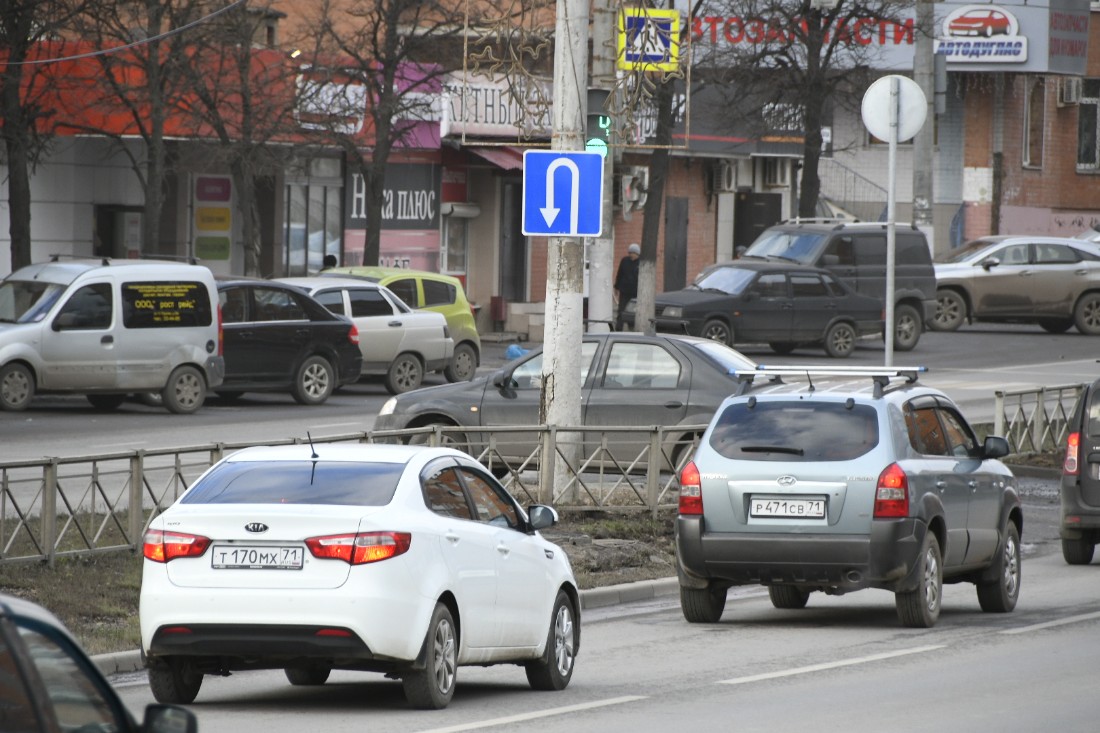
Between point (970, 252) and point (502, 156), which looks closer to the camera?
point (502, 156)

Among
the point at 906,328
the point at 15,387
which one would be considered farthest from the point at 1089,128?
the point at 15,387

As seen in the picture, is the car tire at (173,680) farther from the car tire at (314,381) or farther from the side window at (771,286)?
the side window at (771,286)

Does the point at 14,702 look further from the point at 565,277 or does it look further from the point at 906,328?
the point at 906,328

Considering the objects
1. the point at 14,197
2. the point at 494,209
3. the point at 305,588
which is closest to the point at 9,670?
the point at 305,588

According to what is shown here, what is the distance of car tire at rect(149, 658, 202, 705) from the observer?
364 inches

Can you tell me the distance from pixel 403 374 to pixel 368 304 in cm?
117

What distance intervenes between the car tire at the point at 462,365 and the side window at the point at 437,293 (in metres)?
0.84

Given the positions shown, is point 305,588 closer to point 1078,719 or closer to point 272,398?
point 1078,719

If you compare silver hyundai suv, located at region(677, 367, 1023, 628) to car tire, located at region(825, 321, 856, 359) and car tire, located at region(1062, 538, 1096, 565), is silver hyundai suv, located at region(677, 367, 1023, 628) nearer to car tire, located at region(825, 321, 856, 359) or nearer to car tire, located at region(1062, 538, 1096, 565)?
car tire, located at region(1062, 538, 1096, 565)

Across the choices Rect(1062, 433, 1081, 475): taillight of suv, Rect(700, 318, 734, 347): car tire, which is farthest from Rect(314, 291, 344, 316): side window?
Rect(1062, 433, 1081, 475): taillight of suv

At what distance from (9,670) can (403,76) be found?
31733 millimetres

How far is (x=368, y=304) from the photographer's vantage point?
2883cm

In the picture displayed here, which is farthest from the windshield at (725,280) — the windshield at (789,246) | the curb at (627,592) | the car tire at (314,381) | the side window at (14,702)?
the side window at (14,702)

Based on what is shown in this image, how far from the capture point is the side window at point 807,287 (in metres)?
34.2
